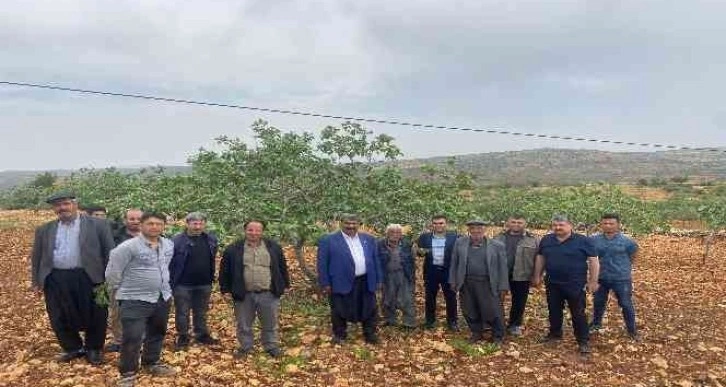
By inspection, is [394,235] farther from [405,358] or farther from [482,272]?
[405,358]

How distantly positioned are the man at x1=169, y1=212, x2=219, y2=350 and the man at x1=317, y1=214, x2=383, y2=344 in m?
1.34

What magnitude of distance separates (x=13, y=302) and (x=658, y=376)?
9.54 meters

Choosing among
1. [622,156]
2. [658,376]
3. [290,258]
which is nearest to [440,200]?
[658,376]

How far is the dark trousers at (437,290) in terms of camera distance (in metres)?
8.33

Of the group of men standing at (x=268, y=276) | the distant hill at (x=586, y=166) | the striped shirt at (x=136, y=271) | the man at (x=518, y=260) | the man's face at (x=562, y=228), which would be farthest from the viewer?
the distant hill at (x=586, y=166)

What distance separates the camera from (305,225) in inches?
349

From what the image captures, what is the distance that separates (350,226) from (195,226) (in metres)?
1.81

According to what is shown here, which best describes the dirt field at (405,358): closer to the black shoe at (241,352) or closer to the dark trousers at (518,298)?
the black shoe at (241,352)

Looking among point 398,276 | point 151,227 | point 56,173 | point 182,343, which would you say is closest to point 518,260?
point 398,276

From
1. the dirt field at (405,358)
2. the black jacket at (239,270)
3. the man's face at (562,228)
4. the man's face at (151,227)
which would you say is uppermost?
the man's face at (151,227)

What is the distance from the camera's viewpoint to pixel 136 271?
603cm

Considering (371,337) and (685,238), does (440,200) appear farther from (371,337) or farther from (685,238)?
Result: (685,238)

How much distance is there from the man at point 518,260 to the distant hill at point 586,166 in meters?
84.8

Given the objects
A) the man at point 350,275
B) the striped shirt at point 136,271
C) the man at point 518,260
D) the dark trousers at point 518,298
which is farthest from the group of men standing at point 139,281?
the dark trousers at point 518,298
